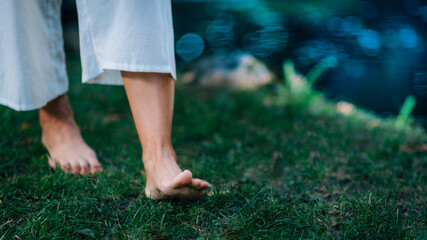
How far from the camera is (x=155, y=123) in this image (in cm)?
111

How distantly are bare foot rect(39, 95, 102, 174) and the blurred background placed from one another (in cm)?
135

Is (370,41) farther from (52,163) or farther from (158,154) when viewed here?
(52,163)

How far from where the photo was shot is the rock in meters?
2.98

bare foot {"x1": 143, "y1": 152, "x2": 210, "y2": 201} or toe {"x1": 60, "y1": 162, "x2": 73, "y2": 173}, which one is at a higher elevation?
bare foot {"x1": 143, "y1": 152, "x2": 210, "y2": 201}

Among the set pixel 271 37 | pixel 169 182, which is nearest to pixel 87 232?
pixel 169 182

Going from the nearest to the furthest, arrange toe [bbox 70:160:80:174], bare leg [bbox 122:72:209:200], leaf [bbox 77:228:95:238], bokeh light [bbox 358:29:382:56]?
leaf [bbox 77:228:95:238], bare leg [bbox 122:72:209:200], toe [bbox 70:160:80:174], bokeh light [bbox 358:29:382:56]

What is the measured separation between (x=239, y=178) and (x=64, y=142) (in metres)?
0.83

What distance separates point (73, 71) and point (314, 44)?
253cm

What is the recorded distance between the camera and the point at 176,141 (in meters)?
1.88

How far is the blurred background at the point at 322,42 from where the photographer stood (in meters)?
1.98

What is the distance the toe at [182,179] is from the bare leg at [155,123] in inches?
2.3

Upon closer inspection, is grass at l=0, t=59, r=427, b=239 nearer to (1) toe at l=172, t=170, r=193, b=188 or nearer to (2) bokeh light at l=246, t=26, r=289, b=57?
(1) toe at l=172, t=170, r=193, b=188

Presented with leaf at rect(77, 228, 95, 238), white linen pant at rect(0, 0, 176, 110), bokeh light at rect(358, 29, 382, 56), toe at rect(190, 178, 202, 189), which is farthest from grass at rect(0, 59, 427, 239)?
bokeh light at rect(358, 29, 382, 56)

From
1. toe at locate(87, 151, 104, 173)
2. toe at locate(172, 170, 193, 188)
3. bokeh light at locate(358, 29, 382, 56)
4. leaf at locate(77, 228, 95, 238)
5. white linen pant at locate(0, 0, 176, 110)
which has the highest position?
white linen pant at locate(0, 0, 176, 110)
